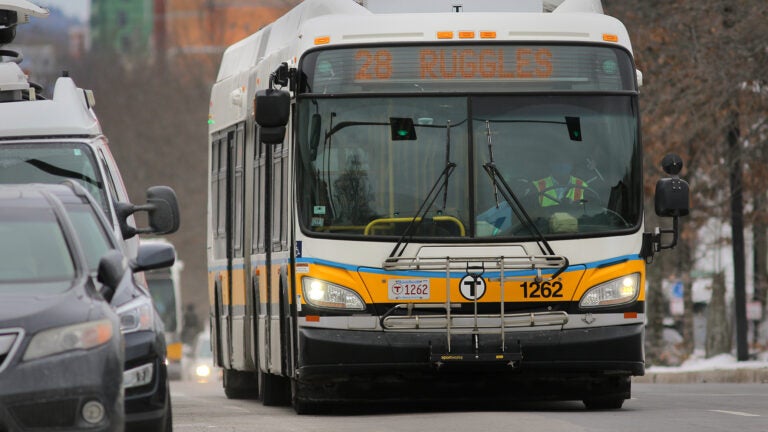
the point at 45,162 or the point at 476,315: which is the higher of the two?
the point at 45,162

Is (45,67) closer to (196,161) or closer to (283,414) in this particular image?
(196,161)

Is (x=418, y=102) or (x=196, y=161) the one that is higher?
(x=418, y=102)

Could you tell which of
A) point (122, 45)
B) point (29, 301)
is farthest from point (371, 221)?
point (122, 45)

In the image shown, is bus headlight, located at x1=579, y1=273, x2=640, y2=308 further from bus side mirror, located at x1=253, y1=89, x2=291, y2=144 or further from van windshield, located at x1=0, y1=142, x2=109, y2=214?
van windshield, located at x1=0, y1=142, x2=109, y2=214

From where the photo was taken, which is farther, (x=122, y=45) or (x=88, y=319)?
(x=122, y=45)

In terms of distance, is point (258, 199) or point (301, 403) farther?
point (258, 199)

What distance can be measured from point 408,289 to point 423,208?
0.64 meters

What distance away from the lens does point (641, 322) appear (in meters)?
16.0

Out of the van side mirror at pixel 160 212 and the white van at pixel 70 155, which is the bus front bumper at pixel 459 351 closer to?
the white van at pixel 70 155

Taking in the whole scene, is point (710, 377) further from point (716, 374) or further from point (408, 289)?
point (408, 289)

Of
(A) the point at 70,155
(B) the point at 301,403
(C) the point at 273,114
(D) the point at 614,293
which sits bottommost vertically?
(B) the point at 301,403

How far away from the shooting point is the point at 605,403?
17.1m

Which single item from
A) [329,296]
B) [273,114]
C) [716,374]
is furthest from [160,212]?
[716,374]

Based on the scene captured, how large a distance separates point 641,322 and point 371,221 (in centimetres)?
223
